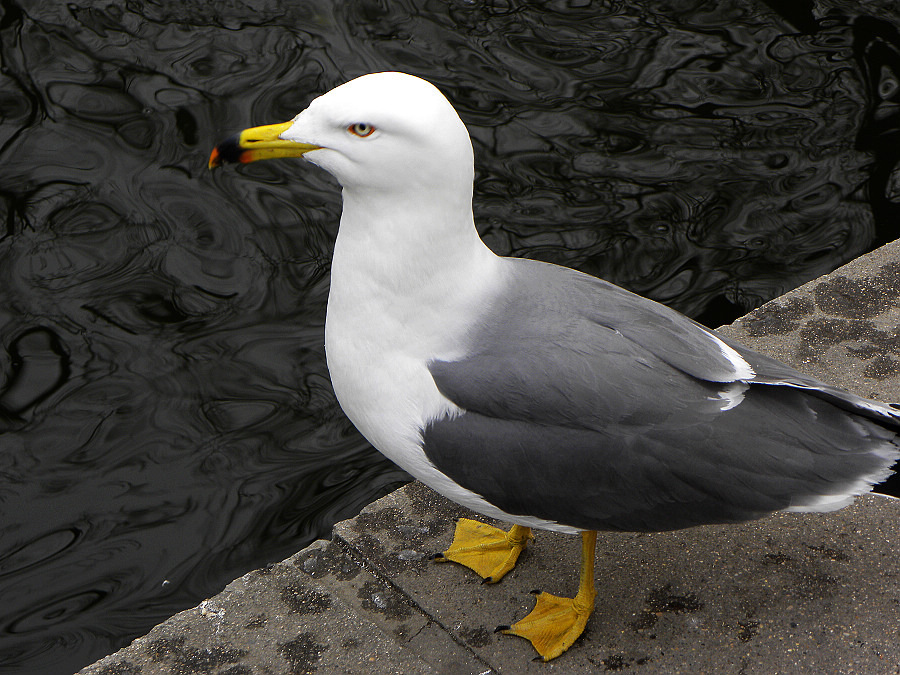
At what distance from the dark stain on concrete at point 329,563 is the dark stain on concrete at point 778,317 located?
1885 mm

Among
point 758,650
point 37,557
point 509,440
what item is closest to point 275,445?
point 37,557

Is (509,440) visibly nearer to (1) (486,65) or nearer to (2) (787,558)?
(2) (787,558)

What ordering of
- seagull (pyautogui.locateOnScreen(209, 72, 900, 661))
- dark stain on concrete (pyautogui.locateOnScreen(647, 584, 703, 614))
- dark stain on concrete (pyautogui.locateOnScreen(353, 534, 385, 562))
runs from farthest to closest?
dark stain on concrete (pyautogui.locateOnScreen(353, 534, 385, 562)), dark stain on concrete (pyautogui.locateOnScreen(647, 584, 703, 614)), seagull (pyautogui.locateOnScreen(209, 72, 900, 661))

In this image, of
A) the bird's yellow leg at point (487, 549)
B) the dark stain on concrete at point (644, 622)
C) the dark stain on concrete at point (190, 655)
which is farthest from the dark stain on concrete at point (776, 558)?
the dark stain on concrete at point (190, 655)

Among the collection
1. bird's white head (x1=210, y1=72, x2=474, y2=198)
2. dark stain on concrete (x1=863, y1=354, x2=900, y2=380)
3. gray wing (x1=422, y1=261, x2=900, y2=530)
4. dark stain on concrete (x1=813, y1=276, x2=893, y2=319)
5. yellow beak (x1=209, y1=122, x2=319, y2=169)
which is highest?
bird's white head (x1=210, y1=72, x2=474, y2=198)

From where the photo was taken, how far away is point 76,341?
516 cm

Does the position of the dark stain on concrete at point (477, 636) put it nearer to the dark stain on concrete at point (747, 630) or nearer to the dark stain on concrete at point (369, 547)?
the dark stain on concrete at point (369, 547)

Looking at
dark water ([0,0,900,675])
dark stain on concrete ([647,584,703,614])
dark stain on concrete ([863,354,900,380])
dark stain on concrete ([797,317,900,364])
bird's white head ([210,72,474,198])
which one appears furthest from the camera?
dark water ([0,0,900,675])

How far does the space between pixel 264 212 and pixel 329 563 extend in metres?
3.07

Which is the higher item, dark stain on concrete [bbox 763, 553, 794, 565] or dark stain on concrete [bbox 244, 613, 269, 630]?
dark stain on concrete [bbox 763, 553, 794, 565]

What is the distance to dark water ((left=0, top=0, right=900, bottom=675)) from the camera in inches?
179

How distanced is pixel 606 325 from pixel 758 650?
3.47 ft

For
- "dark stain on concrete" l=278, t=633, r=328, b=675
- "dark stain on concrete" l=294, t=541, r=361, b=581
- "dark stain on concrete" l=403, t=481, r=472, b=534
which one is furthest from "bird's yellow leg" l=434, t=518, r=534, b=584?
"dark stain on concrete" l=278, t=633, r=328, b=675

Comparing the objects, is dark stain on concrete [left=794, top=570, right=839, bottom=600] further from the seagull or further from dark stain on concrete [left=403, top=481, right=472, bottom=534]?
dark stain on concrete [left=403, top=481, right=472, bottom=534]
